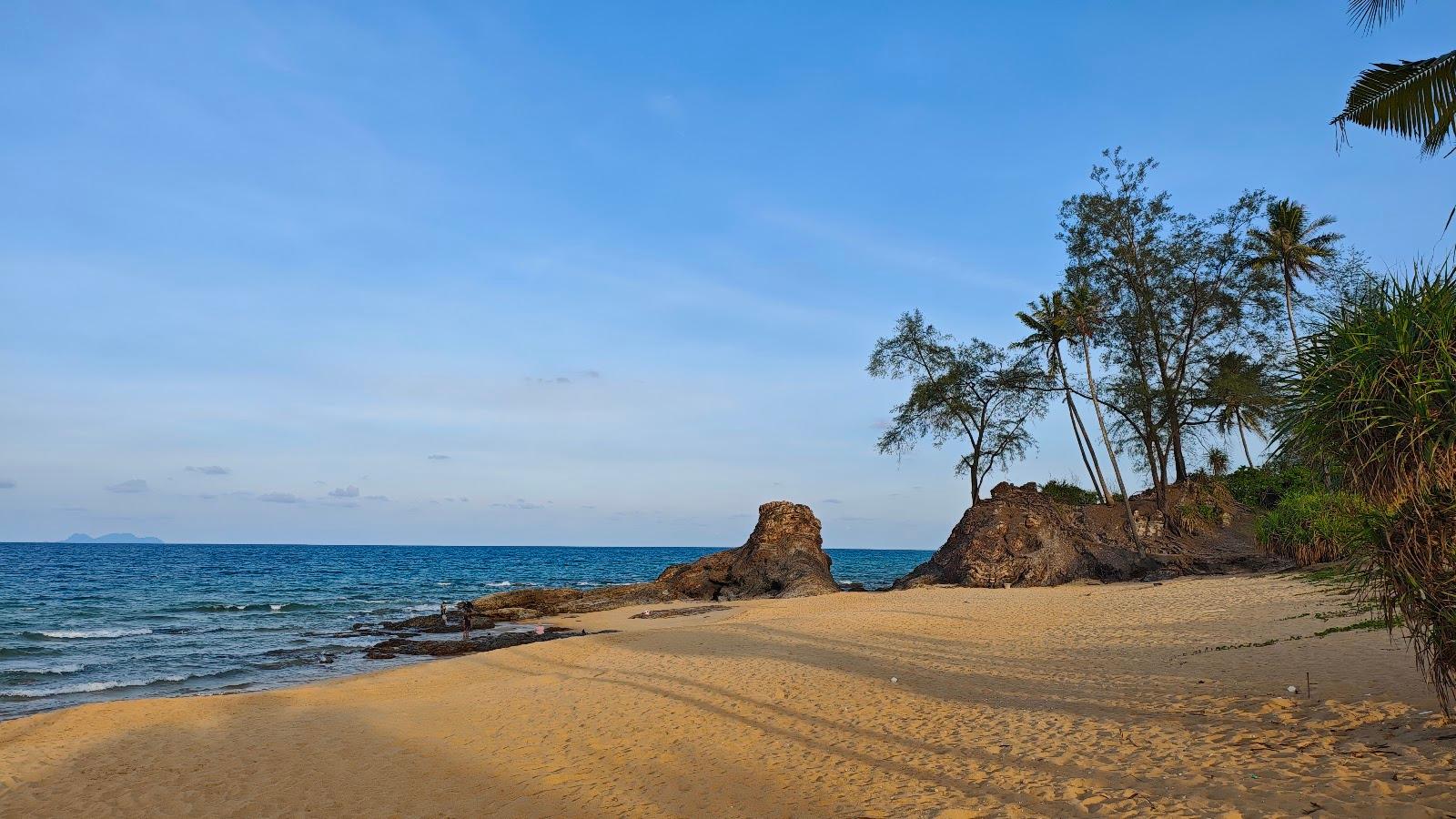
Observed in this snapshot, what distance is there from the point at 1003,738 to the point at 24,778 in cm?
1285

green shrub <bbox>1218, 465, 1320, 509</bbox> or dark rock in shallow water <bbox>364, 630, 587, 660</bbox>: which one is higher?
green shrub <bbox>1218, 465, 1320, 509</bbox>

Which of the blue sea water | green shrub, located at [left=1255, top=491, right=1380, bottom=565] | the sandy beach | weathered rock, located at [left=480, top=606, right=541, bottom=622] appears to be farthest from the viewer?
weathered rock, located at [left=480, top=606, right=541, bottom=622]

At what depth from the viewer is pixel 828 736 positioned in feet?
35.7

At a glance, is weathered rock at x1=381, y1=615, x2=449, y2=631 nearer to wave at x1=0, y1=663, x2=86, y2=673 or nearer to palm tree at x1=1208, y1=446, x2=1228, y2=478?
wave at x1=0, y1=663, x2=86, y2=673

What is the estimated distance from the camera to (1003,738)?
9.90 metres

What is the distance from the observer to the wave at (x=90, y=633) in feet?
91.2

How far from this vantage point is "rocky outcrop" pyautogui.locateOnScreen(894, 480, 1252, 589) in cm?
3284

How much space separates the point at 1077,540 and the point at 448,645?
2522cm

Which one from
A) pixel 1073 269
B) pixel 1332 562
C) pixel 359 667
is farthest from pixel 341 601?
pixel 1332 562

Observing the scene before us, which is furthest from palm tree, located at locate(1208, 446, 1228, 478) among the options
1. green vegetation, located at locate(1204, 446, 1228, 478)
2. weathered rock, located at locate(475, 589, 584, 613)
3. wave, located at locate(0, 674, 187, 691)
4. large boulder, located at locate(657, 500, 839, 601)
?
wave, located at locate(0, 674, 187, 691)

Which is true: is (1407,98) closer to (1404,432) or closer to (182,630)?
(1404,432)

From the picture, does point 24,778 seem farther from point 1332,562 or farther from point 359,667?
point 1332,562

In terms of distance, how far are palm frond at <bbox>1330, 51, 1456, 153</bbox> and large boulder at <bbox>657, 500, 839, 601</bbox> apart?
2767cm

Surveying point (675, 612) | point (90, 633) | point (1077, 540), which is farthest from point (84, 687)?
point (1077, 540)
